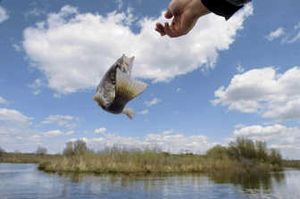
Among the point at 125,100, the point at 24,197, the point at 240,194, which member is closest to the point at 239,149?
the point at 240,194

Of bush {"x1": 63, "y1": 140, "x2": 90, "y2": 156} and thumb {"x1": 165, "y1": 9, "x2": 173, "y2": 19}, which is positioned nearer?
thumb {"x1": 165, "y1": 9, "x2": 173, "y2": 19}

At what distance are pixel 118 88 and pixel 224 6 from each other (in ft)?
3.16

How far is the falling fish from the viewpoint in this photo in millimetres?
2135

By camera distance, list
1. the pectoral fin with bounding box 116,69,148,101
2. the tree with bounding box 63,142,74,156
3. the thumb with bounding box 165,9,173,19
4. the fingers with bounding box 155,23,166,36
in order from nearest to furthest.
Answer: the thumb with bounding box 165,9,173,19 < the fingers with bounding box 155,23,166,36 < the pectoral fin with bounding box 116,69,148,101 < the tree with bounding box 63,142,74,156

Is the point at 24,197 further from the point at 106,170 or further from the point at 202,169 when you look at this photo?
the point at 202,169

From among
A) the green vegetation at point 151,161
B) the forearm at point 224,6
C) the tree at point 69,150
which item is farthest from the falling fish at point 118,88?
the tree at point 69,150

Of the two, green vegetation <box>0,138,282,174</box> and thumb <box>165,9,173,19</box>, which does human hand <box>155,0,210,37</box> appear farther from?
green vegetation <box>0,138,282,174</box>

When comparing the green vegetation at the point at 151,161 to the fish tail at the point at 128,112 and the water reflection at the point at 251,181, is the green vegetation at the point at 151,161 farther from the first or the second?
the fish tail at the point at 128,112

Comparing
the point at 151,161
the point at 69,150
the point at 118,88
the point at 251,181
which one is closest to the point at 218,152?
the point at 151,161

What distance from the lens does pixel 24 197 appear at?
16422 mm

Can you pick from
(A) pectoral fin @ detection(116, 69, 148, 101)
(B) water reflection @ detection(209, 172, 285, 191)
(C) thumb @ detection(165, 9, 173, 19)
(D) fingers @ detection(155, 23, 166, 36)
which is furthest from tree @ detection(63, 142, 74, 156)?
(C) thumb @ detection(165, 9, 173, 19)

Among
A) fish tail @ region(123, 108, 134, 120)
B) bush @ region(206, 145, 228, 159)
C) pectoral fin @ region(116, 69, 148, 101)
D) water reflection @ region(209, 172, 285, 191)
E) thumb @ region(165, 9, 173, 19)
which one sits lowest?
fish tail @ region(123, 108, 134, 120)

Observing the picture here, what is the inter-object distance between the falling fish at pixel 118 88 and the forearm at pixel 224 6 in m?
0.80

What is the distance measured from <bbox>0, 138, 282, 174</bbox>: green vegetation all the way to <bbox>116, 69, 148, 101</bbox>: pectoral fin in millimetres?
30029
